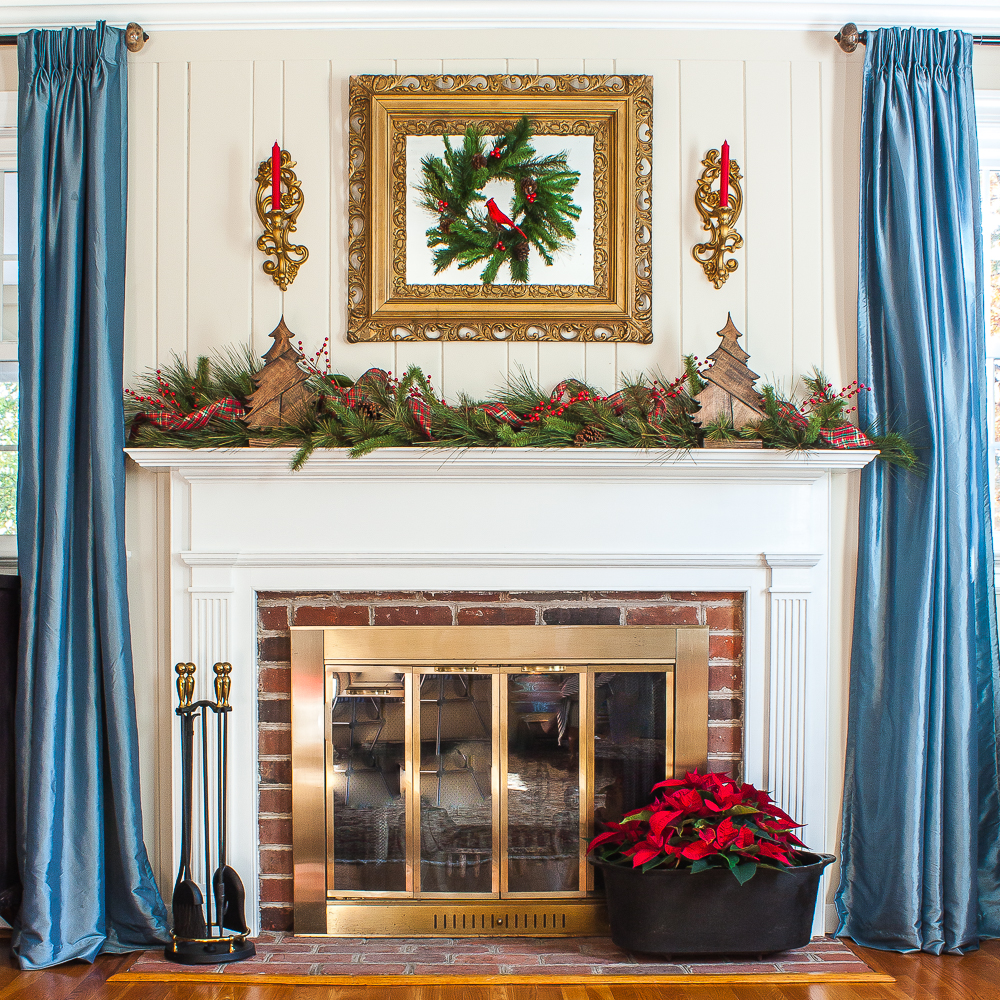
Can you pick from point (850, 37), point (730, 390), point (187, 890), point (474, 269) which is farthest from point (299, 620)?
point (850, 37)

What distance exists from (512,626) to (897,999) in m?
1.16

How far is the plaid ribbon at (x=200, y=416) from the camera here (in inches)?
74.4

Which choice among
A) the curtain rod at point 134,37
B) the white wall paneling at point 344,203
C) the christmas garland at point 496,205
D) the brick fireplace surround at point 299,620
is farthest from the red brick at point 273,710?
the curtain rod at point 134,37

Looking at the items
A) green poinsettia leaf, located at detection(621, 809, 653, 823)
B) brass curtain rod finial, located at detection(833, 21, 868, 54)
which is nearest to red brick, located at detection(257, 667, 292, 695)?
green poinsettia leaf, located at detection(621, 809, 653, 823)

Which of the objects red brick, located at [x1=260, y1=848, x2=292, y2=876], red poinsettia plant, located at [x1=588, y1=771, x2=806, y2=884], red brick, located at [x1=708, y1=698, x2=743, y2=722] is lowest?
red brick, located at [x1=260, y1=848, x2=292, y2=876]

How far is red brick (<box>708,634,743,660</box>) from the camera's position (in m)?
2.02

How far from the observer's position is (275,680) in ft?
6.55

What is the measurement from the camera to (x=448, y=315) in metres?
2.04

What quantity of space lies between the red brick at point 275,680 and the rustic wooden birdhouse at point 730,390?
47.7 inches

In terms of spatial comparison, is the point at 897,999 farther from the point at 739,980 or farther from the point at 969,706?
the point at 969,706

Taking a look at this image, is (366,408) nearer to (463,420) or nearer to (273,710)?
(463,420)

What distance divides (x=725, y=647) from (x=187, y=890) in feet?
4.64

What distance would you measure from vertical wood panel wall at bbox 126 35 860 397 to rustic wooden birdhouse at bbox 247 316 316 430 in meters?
0.14

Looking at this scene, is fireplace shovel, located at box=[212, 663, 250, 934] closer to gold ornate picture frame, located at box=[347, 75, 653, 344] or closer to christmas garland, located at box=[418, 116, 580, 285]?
gold ornate picture frame, located at box=[347, 75, 653, 344]
